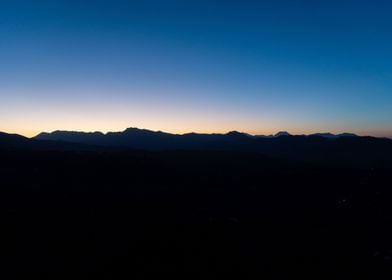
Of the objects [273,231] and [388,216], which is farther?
[388,216]

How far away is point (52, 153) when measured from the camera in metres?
71.5

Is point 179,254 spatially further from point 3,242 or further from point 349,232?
point 349,232

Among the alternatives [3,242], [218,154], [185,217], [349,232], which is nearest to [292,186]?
[349,232]

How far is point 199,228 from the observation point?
24812 mm

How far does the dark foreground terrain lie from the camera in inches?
790

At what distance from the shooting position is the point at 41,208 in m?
32.8

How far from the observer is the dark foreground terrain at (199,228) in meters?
20.1

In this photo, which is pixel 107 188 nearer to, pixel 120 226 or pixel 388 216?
pixel 120 226

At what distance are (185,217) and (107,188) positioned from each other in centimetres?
2233

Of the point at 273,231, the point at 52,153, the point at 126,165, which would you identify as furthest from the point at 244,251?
the point at 52,153

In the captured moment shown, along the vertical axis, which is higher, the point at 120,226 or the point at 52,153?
the point at 52,153

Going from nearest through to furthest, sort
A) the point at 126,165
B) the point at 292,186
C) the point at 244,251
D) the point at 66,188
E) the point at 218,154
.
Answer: the point at 244,251
the point at 66,188
the point at 292,186
the point at 126,165
the point at 218,154

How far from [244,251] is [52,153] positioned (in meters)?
58.6

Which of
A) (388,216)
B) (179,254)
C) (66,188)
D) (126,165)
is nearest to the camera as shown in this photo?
(179,254)
